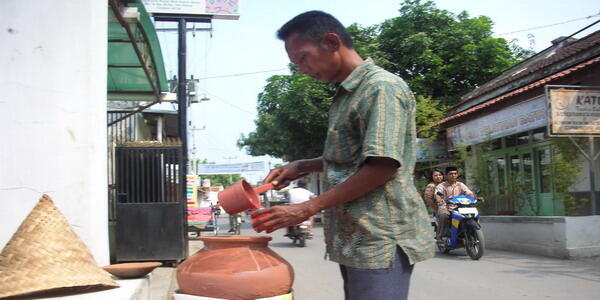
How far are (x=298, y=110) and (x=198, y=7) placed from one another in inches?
190

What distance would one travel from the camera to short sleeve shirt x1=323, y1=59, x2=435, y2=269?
5.20 ft

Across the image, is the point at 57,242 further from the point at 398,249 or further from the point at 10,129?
the point at 398,249

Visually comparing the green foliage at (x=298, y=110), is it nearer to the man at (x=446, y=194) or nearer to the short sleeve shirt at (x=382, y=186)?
the man at (x=446, y=194)

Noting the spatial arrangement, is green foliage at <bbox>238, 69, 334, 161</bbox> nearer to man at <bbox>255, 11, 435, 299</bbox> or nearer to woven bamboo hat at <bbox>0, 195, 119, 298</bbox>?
woven bamboo hat at <bbox>0, 195, 119, 298</bbox>

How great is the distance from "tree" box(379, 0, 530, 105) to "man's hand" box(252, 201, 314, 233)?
16374 millimetres

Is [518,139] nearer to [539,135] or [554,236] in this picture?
[539,135]

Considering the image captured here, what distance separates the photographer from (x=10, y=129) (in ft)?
10.5

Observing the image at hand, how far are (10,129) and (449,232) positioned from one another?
698 centimetres

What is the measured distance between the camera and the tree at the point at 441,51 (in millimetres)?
17562

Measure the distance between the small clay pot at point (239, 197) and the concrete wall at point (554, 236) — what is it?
7119 millimetres

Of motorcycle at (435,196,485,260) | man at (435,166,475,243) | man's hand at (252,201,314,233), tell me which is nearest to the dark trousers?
man's hand at (252,201,314,233)

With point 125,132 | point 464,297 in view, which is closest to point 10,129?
point 464,297

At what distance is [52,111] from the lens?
333cm

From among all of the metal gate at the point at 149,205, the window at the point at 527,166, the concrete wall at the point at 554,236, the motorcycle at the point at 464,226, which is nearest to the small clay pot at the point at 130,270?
the metal gate at the point at 149,205
